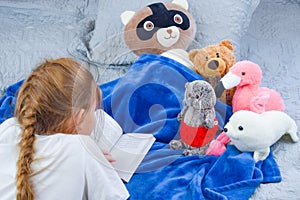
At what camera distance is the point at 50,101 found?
3.93 feet

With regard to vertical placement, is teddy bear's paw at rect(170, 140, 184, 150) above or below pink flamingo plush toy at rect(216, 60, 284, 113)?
below

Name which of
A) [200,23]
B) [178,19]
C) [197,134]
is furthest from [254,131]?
[200,23]

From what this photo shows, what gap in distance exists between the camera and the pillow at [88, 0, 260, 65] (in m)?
1.93

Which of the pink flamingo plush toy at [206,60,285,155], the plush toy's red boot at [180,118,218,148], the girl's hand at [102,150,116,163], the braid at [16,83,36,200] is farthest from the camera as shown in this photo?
the pink flamingo plush toy at [206,60,285,155]

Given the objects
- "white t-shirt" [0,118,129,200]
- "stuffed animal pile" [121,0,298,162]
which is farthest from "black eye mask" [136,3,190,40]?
"white t-shirt" [0,118,129,200]

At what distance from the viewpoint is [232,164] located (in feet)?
4.57

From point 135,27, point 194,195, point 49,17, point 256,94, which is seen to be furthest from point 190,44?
point 49,17

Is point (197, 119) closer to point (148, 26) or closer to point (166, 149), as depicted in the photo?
point (166, 149)

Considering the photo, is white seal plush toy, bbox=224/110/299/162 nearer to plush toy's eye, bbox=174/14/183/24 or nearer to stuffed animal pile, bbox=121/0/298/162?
stuffed animal pile, bbox=121/0/298/162

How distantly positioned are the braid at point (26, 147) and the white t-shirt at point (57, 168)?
19mm

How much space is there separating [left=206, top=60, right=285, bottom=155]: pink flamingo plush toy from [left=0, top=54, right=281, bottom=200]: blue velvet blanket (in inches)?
2.1

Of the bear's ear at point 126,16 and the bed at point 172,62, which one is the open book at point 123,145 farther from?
the bear's ear at point 126,16

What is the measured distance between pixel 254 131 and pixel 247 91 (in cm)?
21

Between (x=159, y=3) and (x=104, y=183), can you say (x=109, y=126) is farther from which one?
(x=159, y=3)
